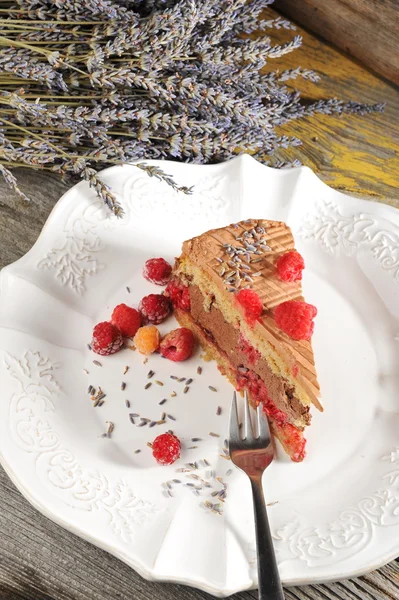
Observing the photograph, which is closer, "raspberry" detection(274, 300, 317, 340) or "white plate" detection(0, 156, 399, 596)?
"white plate" detection(0, 156, 399, 596)

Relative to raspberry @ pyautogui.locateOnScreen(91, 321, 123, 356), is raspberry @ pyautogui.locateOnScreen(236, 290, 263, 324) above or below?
above

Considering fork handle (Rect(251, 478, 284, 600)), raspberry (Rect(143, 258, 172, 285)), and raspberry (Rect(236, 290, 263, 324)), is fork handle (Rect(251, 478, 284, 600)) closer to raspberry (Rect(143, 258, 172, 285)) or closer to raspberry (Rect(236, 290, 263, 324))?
raspberry (Rect(236, 290, 263, 324))

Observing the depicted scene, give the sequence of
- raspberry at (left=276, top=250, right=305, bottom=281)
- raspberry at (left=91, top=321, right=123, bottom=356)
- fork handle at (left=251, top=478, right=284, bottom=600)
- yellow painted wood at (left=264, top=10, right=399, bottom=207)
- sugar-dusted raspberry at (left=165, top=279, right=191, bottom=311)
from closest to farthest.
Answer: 1. fork handle at (left=251, top=478, right=284, bottom=600)
2. raspberry at (left=276, top=250, right=305, bottom=281)
3. raspberry at (left=91, top=321, right=123, bottom=356)
4. sugar-dusted raspberry at (left=165, top=279, right=191, bottom=311)
5. yellow painted wood at (left=264, top=10, right=399, bottom=207)

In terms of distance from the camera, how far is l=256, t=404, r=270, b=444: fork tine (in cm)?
306

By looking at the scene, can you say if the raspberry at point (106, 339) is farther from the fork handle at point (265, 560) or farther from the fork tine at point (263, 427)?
the fork handle at point (265, 560)

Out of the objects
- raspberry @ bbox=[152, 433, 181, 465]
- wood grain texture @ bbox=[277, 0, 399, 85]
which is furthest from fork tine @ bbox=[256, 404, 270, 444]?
wood grain texture @ bbox=[277, 0, 399, 85]

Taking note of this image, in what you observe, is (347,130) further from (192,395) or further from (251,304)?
(192,395)

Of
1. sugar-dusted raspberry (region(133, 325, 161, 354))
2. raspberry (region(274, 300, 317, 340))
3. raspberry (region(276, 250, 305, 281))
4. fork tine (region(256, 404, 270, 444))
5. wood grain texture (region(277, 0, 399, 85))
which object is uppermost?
wood grain texture (region(277, 0, 399, 85))

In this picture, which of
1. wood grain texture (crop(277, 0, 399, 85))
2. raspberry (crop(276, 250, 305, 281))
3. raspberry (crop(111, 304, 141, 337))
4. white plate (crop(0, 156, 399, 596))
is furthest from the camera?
wood grain texture (crop(277, 0, 399, 85))

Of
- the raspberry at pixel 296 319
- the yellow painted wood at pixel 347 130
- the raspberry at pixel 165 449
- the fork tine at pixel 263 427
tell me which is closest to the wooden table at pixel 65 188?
the yellow painted wood at pixel 347 130

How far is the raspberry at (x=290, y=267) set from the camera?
3232 millimetres

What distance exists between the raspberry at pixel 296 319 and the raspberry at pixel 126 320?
84cm

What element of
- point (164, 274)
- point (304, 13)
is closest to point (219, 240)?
point (164, 274)

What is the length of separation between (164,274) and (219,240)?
0.44 metres
